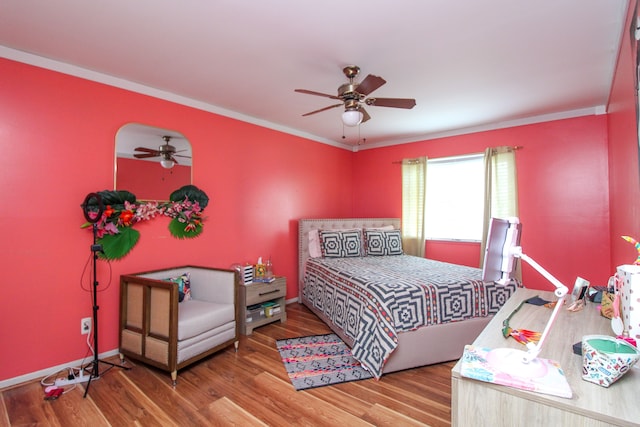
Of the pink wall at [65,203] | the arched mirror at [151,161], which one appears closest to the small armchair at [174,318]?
the pink wall at [65,203]

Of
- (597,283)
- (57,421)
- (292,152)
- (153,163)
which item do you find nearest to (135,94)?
(153,163)

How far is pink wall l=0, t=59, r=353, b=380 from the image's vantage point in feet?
7.32

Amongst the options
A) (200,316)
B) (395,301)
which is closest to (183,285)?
(200,316)

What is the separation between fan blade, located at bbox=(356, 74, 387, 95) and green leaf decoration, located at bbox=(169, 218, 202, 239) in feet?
7.06

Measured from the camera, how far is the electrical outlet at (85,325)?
8.30ft

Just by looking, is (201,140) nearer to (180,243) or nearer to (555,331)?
(180,243)

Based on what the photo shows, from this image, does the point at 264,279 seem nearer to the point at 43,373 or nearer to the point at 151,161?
the point at 151,161

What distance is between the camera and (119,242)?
8.83 ft

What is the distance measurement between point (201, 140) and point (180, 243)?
1144mm

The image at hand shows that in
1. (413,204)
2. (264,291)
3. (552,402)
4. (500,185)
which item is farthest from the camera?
(413,204)

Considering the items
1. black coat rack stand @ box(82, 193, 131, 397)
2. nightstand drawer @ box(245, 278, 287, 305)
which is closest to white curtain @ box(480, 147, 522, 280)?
nightstand drawer @ box(245, 278, 287, 305)

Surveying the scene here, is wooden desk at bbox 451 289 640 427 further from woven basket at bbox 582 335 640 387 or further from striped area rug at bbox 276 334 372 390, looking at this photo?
striped area rug at bbox 276 334 372 390

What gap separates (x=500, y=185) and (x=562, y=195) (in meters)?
0.66

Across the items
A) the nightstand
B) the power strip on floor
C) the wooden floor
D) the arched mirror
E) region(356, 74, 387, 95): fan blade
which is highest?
region(356, 74, 387, 95): fan blade
